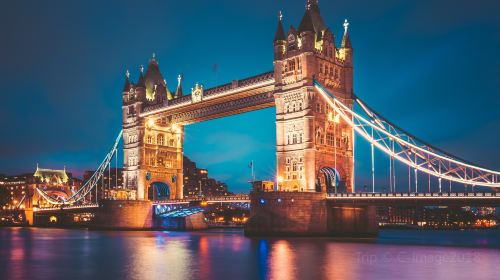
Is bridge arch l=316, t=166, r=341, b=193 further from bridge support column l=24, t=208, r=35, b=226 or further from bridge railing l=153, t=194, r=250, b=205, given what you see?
bridge support column l=24, t=208, r=35, b=226

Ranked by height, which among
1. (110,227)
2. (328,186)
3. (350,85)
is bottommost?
(110,227)

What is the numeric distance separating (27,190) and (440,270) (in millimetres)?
114720

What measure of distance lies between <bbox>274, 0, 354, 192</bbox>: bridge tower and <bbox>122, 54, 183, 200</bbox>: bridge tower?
89.8ft

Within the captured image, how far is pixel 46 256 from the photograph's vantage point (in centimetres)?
4253

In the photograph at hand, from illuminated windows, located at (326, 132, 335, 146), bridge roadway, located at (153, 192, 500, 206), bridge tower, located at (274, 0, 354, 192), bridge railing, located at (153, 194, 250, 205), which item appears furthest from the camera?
bridge railing, located at (153, 194, 250, 205)

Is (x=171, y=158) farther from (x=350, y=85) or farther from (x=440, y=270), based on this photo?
(x=440, y=270)

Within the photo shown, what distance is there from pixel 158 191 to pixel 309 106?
38.3m

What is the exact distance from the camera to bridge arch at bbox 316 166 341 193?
61531 millimetres

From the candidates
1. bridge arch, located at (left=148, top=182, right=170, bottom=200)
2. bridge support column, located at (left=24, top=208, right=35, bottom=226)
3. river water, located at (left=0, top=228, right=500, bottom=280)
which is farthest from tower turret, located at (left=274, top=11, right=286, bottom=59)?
A: bridge support column, located at (left=24, top=208, right=35, bottom=226)

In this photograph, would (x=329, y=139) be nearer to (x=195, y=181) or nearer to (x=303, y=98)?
(x=303, y=98)

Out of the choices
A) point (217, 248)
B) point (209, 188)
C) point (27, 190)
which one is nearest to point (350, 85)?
point (217, 248)

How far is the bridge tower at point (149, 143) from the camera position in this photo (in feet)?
281

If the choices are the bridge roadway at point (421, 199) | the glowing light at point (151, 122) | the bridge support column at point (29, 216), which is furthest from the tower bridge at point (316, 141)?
the bridge support column at point (29, 216)

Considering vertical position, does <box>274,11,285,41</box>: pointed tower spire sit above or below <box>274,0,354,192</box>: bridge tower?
above
